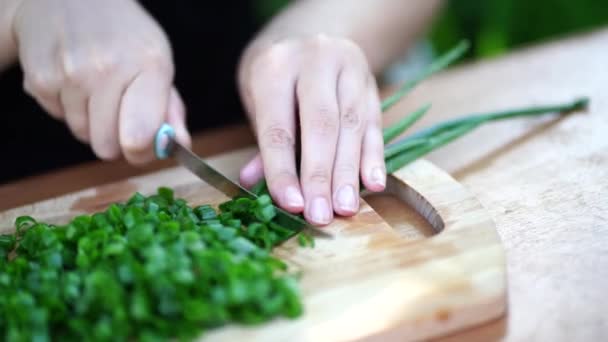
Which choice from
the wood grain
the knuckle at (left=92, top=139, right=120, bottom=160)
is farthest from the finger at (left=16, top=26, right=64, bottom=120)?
the wood grain

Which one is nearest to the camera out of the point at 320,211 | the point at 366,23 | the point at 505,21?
the point at 320,211

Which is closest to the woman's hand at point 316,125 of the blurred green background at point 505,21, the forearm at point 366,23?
the forearm at point 366,23

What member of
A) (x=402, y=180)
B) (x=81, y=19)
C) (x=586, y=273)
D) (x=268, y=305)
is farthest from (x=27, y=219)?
(x=586, y=273)

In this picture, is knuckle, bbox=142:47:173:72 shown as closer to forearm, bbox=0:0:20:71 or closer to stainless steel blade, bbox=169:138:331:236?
stainless steel blade, bbox=169:138:331:236

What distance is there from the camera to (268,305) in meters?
0.97

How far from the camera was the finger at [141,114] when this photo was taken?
136cm

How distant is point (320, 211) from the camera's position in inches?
48.9

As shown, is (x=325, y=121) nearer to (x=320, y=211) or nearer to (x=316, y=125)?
(x=316, y=125)

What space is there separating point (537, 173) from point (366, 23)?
0.67 m

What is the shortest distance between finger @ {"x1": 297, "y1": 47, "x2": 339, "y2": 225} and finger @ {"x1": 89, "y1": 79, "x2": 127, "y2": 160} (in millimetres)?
391

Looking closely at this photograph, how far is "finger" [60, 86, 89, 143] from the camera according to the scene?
4.64 ft

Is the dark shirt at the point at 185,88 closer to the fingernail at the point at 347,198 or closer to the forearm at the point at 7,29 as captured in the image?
the forearm at the point at 7,29

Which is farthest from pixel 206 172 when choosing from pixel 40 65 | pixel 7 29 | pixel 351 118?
pixel 7 29

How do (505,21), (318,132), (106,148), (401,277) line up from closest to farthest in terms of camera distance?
(401,277) → (318,132) → (106,148) → (505,21)
